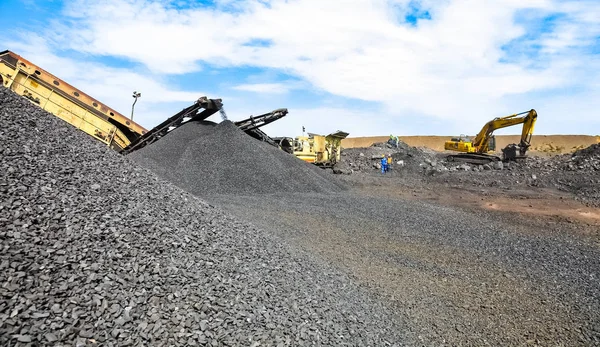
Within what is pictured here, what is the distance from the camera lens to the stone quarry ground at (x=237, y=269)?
2.85 meters

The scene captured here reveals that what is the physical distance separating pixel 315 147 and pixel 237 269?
14342mm

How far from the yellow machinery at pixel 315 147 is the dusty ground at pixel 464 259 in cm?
592

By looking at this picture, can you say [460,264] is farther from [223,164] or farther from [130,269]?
[223,164]

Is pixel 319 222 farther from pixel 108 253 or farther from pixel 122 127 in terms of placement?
pixel 122 127

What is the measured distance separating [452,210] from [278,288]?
27.4 feet

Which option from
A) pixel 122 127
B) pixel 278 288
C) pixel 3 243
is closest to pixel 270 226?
pixel 278 288

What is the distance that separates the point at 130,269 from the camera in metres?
3.20

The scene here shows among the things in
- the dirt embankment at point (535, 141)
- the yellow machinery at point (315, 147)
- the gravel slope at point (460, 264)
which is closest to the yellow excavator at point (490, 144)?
the yellow machinery at point (315, 147)

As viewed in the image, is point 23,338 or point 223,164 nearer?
point 23,338

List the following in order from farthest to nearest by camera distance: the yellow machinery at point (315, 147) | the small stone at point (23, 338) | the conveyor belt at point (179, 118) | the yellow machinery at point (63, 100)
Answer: the yellow machinery at point (315, 147) < the conveyor belt at point (179, 118) < the yellow machinery at point (63, 100) < the small stone at point (23, 338)

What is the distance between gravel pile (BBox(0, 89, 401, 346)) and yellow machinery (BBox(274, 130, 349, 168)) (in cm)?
1209

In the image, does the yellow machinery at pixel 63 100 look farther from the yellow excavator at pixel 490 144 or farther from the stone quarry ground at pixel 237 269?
the yellow excavator at pixel 490 144

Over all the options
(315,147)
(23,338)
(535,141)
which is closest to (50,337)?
(23,338)

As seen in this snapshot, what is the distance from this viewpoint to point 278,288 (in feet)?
12.5
